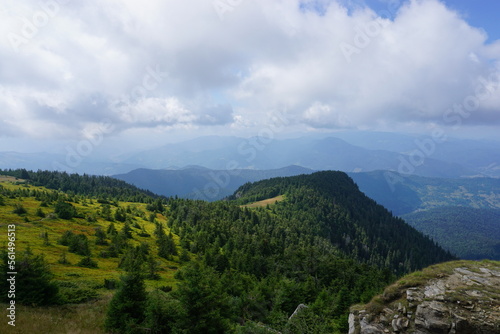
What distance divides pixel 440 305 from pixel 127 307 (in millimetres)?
31209

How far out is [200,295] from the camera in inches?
1012

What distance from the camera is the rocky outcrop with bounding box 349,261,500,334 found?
21.6 meters

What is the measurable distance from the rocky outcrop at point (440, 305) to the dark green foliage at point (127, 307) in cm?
2287

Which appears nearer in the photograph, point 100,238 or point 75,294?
point 75,294

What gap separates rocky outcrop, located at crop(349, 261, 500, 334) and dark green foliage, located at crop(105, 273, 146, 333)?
22.9m

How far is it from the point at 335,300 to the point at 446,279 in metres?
33.6

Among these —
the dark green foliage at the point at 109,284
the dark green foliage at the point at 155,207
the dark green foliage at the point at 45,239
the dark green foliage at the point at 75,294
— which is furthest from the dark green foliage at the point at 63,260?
the dark green foliage at the point at 155,207

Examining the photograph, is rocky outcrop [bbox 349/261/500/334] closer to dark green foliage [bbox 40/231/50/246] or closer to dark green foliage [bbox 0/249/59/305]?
dark green foliage [bbox 0/249/59/305]

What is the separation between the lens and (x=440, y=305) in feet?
75.9

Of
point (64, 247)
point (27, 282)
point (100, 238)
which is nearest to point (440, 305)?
point (27, 282)

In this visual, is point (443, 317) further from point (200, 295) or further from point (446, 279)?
point (200, 295)

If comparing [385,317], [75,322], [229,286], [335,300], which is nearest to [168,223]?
[229,286]

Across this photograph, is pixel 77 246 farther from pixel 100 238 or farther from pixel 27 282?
pixel 27 282

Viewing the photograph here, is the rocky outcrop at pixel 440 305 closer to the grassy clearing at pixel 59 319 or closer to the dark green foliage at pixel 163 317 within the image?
the dark green foliage at pixel 163 317
